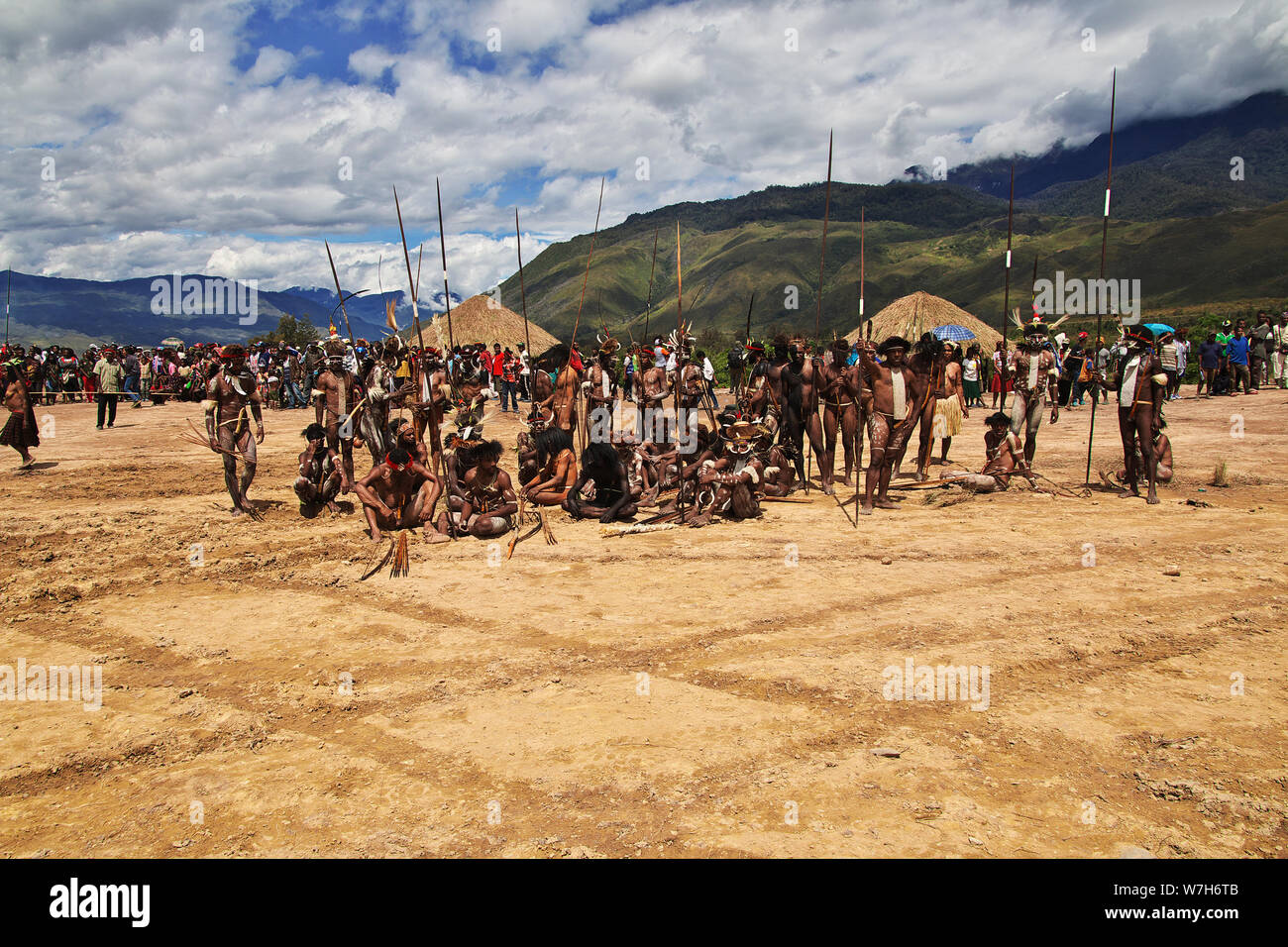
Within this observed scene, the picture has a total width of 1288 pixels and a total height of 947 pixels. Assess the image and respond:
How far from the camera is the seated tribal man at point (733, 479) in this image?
9.64 meters

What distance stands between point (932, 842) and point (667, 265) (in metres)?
158

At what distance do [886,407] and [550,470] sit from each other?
4.50 metres

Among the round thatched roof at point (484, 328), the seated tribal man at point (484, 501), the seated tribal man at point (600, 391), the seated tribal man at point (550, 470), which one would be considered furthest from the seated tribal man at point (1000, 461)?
the round thatched roof at point (484, 328)

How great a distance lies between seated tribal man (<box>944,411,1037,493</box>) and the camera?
35.9 ft

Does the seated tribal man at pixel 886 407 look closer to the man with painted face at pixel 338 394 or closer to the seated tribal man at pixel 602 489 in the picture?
the seated tribal man at pixel 602 489

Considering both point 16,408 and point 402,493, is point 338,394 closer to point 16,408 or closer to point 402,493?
point 402,493

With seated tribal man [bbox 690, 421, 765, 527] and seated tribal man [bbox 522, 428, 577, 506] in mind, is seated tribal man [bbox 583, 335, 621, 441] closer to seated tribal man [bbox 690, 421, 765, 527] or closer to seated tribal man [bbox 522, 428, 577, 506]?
seated tribal man [bbox 522, 428, 577, 506]

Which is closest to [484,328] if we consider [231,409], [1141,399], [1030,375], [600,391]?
[600,391]

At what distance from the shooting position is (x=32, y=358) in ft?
97.7

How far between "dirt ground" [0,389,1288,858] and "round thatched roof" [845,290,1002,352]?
21008 millimetres

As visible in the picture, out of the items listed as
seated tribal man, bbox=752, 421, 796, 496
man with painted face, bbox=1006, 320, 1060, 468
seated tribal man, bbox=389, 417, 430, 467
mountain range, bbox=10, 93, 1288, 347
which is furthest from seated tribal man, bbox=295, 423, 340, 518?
mountain range, bbox=10, 93, 1288, 347

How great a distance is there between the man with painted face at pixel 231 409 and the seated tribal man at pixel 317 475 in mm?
666
